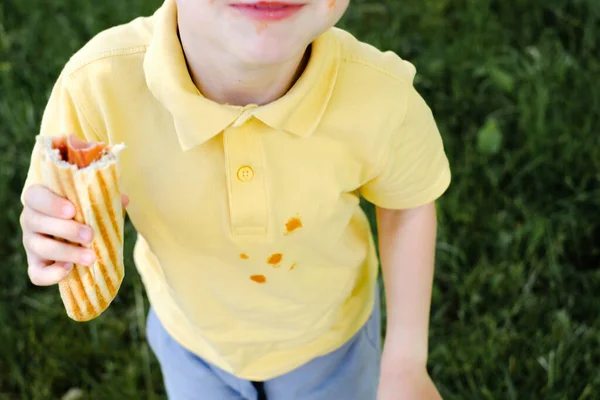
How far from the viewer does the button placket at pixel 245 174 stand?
84cm

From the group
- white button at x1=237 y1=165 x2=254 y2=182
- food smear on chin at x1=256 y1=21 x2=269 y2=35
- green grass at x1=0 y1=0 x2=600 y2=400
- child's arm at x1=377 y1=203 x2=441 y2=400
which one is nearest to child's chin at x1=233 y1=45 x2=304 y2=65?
food smear on chin at x1=256 y1=21 x2=269 y2=35

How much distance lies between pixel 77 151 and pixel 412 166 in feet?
1.38

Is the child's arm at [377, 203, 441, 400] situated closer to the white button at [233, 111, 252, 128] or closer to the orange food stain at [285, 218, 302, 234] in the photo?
the orange food stain at [285, 218, 302, 234]

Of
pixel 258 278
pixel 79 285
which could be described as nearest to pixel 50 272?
pixel 79 285

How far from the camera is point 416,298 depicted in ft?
3.55

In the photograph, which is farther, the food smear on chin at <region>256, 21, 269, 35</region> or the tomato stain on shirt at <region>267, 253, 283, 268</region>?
the tomato stain on shirt at <region>267, 253, 283, 268</region>

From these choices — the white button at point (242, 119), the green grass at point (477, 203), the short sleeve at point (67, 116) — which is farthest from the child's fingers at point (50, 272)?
the green grass at point (477, 203)

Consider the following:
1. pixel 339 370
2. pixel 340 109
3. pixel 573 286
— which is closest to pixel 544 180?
pixel 573 286

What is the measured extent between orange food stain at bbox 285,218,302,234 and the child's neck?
0.14 m

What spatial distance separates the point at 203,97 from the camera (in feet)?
2.74

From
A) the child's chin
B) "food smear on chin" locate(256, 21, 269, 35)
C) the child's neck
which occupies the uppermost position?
"food smear on chin" locate(256, 21, 269, 35)

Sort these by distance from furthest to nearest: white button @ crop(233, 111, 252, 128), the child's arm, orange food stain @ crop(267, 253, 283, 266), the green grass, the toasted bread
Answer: the green grass, the child's arm, orange food stain @ crop(267, 253, 283, 266), white button @ crop(233, 111, 252, 128), the toasted bread

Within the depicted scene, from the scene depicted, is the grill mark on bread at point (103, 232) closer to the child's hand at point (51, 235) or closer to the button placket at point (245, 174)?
the child's hand at point (51, 235)

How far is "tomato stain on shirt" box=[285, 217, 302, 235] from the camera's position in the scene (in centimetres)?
91
